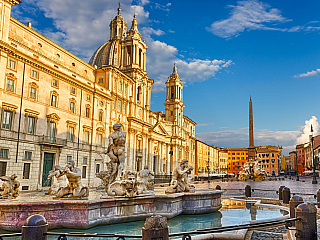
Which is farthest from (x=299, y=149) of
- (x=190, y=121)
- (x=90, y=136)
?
(x=90, y=136)

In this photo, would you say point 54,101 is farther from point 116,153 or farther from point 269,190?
point 269,190

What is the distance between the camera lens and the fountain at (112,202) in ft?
22.8

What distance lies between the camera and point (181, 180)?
10656 millimetres

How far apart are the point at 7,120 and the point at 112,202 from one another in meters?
18.3

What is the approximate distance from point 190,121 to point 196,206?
72.7 m

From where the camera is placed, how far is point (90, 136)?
107 feet

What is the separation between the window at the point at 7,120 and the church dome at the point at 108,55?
90.3 feet

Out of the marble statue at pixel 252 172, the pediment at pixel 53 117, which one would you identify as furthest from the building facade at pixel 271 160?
the pediment at pixel 53 117

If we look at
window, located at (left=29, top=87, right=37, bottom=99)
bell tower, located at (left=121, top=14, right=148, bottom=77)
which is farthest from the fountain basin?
bell tower, located at (left=121, top=14, right=148, bottom=77)

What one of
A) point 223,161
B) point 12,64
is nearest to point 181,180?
point 12,64

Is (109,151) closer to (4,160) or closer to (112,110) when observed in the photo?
(4,160)

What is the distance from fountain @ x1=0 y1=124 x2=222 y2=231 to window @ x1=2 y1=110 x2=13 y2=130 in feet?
47.1

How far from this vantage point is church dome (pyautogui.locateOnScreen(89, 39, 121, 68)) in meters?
49.2

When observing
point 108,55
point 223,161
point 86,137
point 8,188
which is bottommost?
point 8,188
